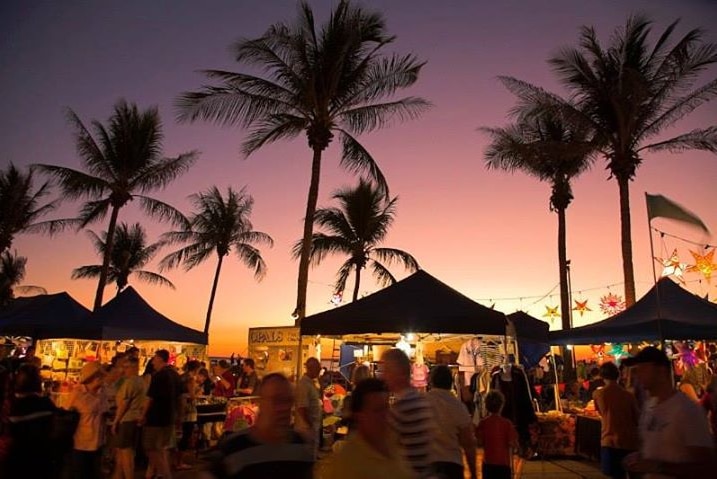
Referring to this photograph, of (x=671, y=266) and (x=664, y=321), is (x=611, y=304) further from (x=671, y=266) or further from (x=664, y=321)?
(x=664, y=321)

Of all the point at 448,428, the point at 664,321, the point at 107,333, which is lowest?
Answer: the point at 448,428

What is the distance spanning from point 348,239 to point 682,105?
1783cm

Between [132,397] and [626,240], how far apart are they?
15.1 m

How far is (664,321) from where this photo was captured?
34.0ft

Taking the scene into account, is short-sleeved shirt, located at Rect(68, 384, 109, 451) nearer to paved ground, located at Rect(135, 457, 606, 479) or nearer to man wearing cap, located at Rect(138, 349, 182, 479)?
man wearing cap, located at Rect(138, 349, 182, 479)

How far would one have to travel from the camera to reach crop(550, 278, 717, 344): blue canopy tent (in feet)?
33.8

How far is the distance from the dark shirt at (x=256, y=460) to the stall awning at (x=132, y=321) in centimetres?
1178

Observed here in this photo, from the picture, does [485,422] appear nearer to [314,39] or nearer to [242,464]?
[242,464]

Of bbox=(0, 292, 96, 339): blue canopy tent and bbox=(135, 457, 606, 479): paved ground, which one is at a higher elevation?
bbox=(0, 292, 96, 339): blue canopy tent

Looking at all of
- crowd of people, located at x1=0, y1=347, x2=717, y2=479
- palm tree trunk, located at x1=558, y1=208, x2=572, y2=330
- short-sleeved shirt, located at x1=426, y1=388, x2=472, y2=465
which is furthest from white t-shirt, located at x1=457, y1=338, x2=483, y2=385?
palm tree trunk, located at x1=558, y1=208, x2=572, y2=330

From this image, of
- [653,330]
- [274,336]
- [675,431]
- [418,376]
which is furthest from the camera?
[274,336]

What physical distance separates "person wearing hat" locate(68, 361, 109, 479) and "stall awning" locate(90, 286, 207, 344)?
674cm

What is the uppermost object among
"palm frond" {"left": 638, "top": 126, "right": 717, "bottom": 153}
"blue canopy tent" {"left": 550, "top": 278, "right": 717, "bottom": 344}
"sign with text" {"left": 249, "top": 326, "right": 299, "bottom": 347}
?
"palm frond" {"left": 638, "top": 126, "right": 717, "bottom": 153}

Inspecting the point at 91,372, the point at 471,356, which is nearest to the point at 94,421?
the point at 91,372
